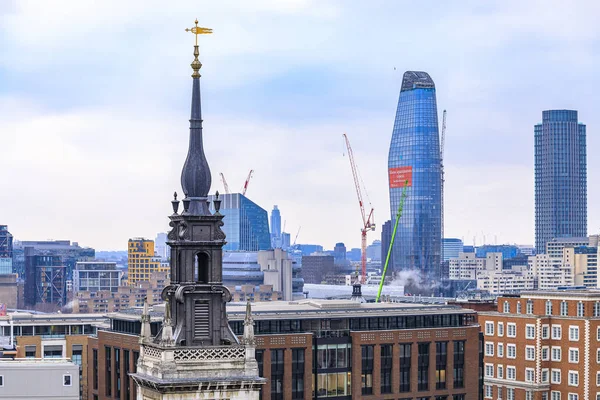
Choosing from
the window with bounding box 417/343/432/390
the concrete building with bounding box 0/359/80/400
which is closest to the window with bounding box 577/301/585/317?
the window with bounding box 417/343/432/390

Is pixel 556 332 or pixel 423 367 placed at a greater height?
pixel 556 332

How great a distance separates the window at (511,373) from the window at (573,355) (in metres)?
6.90

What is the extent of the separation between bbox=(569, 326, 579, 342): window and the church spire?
3630 inches

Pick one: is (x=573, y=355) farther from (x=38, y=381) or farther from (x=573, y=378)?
(x=38, y=381)

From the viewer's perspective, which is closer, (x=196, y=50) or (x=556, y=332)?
(x=196, y=50)

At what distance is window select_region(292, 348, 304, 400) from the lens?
12081 cm

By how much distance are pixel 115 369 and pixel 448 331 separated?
99.7 ft

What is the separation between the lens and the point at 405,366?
128 meters

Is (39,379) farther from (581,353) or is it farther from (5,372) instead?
(581,353)

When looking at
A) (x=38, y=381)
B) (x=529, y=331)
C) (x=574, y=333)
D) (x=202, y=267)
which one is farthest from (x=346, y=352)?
(x=202, y=267)

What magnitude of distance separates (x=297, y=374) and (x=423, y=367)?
14067mm

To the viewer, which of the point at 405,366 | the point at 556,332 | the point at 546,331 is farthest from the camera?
the point at 546,331

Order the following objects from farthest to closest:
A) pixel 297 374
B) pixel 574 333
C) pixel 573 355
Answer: pixel 573 355, pixel 574 333, pixel 297 374

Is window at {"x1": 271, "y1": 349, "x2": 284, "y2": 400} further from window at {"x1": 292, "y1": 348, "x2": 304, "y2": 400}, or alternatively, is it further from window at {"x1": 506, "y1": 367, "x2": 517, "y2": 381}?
window at {"x1": 506, "y1": 367, "x2": 517, "y2": 381}
